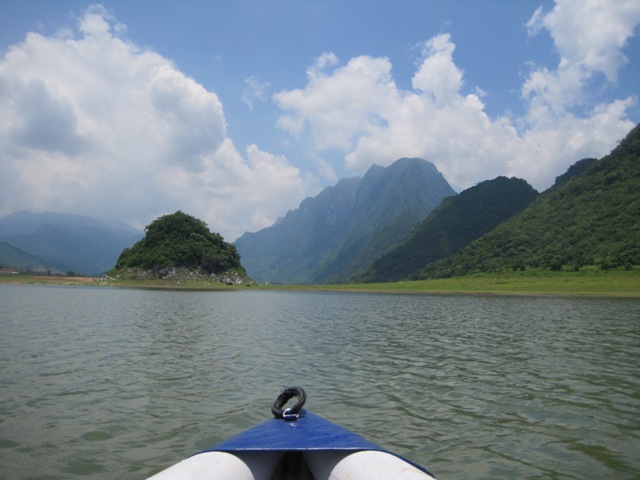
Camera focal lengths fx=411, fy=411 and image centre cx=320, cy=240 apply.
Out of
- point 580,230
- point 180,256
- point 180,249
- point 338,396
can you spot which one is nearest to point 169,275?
point 180,256

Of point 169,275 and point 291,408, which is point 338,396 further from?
point 169,275

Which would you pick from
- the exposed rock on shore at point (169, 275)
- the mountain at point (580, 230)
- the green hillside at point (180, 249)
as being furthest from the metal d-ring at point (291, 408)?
the green hillside at point (180, 249)

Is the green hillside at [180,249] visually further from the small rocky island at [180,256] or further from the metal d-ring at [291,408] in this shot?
the metal d-ring at [291,408]

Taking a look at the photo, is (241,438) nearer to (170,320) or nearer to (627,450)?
(627,450)

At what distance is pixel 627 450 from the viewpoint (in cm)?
949

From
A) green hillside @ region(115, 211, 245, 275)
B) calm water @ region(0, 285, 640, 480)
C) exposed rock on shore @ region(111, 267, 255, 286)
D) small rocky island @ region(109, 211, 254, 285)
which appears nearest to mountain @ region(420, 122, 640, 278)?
small rocky island @ region(109, 211, 254, 285)

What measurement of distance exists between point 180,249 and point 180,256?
4.43m

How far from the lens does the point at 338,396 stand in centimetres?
1405

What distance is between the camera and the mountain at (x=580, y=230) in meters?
121

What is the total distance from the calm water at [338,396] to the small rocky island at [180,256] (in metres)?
143

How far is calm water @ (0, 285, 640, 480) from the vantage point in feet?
29.7

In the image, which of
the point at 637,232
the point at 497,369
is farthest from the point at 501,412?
the point at 637,232

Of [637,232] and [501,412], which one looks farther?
[637,232]

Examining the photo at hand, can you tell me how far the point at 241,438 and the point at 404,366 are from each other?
12566 millimetres
